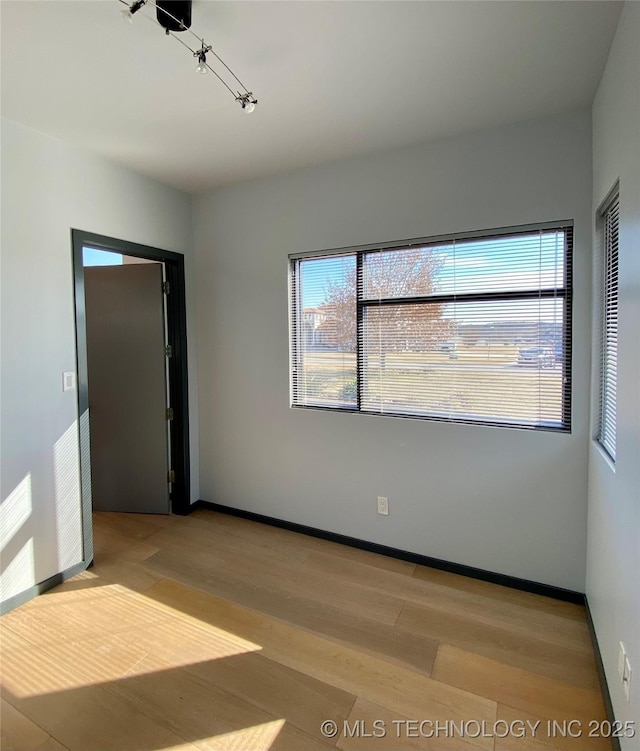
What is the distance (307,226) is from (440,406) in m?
1.61

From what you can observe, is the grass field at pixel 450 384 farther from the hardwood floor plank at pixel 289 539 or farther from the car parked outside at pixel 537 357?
the hardwood floor plank at pixel 289 539

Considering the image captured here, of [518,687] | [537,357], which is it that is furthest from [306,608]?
[537,357]

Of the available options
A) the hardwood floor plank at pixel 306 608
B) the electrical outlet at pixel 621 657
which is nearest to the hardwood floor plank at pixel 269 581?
the hardwood floor plank at pixel 306 608

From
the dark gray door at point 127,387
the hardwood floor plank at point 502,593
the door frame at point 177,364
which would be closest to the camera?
the hardwood floor plank at point 502,593

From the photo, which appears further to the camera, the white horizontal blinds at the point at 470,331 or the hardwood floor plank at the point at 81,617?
the white horizontal blinds at the point at 470,331

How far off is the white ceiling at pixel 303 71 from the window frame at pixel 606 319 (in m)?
0.63

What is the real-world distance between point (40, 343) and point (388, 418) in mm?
2225

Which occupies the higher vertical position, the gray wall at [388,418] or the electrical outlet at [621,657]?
the gray wall at [388,418]

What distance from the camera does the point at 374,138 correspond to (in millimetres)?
2365

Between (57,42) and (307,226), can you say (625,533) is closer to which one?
(307,226)

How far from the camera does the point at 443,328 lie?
2.43m

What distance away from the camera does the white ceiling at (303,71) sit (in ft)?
4.76

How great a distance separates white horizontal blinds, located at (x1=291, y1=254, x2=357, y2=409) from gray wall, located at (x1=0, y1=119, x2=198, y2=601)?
4.77 ft

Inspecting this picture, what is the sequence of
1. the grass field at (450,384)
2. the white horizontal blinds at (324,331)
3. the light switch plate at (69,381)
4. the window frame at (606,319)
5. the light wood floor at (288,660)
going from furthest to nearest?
the white horizontal blinds at (324,331) → the light switch plate at (69,381) → the grass field at (450,384) → the window frame at (606,319) → the light wood floor at (288,660)
